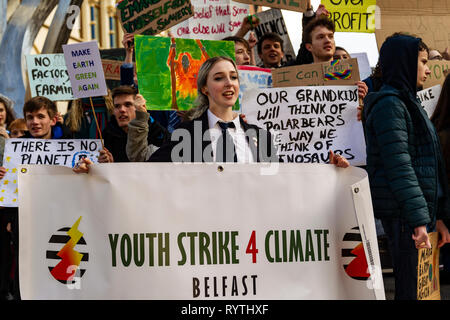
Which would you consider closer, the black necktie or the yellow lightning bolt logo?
the yellow lightning bolt logo

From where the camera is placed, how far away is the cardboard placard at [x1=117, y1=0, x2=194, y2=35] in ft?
23.1

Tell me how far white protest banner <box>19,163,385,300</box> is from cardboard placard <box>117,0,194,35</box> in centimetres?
356

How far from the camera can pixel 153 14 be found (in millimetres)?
7113

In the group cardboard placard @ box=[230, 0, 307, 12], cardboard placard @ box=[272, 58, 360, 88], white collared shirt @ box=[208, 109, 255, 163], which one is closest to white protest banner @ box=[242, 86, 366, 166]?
cardboard placard @ box=[272, 58, 360, 88]

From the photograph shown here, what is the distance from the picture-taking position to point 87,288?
361cm

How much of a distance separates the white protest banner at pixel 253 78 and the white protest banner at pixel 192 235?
2.43 meters

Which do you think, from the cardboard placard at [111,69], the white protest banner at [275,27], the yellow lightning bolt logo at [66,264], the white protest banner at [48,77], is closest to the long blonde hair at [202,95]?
the yellow lightning bolt logo at [66,264]

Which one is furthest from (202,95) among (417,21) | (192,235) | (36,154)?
(417,21)

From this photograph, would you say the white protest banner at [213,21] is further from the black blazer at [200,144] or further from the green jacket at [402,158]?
the black blazer at [200,144]

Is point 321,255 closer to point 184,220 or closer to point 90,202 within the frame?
point 184,220

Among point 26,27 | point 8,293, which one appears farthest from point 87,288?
point 26,27

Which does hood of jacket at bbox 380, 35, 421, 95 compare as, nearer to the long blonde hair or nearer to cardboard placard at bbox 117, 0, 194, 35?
the long blonde hair

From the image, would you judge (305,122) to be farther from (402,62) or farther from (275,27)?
(275,27)

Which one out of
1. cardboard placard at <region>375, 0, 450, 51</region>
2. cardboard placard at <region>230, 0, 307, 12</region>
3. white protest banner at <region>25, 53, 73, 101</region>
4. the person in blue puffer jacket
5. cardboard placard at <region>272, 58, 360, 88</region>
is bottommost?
the person in blue puffer jacket
